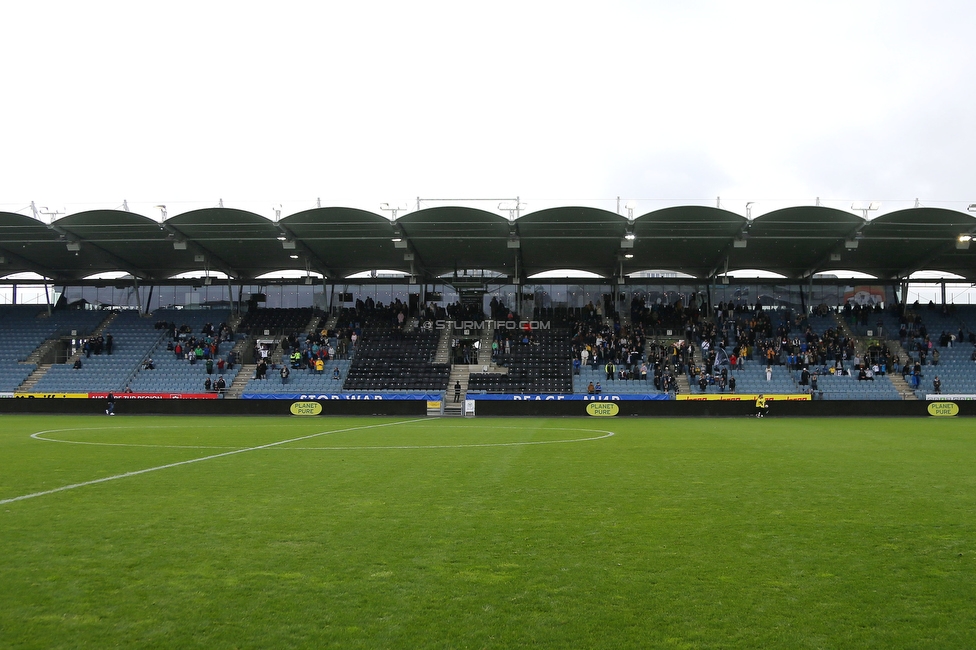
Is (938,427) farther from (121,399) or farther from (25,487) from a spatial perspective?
(121,399)

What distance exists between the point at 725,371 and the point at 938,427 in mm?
15789

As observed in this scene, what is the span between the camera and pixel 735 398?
1474 inches

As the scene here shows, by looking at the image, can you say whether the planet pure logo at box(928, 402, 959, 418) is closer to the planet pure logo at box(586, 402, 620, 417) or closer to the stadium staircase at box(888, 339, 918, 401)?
the stadium staircase at box(888, 339, 918, 401)

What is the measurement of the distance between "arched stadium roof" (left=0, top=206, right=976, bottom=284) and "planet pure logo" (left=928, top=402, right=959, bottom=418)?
10334 mm

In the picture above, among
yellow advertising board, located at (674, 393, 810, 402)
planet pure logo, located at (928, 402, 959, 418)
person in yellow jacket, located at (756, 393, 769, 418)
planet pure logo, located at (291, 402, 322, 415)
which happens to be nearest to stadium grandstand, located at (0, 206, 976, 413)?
yellow advertising board, located at (674, 393, 810, 402)

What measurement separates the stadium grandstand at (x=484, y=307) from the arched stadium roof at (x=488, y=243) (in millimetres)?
208

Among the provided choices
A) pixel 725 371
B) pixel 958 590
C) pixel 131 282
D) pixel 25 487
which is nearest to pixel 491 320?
pixel 725 371

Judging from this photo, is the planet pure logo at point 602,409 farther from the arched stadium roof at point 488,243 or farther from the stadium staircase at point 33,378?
the stadium staircase at point 33,378

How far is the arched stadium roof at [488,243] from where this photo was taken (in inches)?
1521

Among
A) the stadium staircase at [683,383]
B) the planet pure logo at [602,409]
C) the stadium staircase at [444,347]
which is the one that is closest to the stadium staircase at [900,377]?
the stadium staircase at [683,383]

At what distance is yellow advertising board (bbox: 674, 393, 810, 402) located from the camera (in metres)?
36.2

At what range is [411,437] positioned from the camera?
21.6 m

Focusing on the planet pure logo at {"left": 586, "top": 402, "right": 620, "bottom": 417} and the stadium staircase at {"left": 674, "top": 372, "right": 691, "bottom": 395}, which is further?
the stadium staircase at {"left": 674, "top": 372, "right": 691, "bottom": 395}

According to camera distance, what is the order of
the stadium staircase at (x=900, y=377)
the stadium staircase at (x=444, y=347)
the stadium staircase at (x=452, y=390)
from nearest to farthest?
1. the stadium staircase at (x=452, y=390)
2. the stadium staircase at (x=900, y=377)
3. the stadium staircase at (x=444, y=347)
